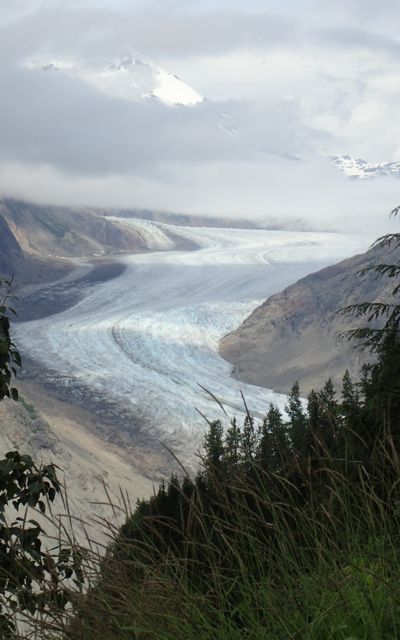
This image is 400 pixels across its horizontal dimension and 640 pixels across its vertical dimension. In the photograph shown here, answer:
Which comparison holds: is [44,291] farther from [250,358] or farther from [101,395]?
[101,395]

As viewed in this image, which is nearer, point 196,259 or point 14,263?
point 196,259

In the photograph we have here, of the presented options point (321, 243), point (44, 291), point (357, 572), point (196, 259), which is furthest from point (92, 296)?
point (357, 572)

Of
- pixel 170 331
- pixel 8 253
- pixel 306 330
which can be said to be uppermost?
pixel 8 253

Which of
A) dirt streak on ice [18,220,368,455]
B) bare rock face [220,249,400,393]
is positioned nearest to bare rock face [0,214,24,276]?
dirt streak on ice [18,220,368,455]

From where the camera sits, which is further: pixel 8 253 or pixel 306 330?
pixel 8 253

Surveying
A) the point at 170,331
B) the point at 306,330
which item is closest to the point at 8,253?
the point at 306,330

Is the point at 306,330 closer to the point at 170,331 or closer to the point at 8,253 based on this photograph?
the point at 170,331

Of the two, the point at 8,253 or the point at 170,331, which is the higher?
the point at 8,253
